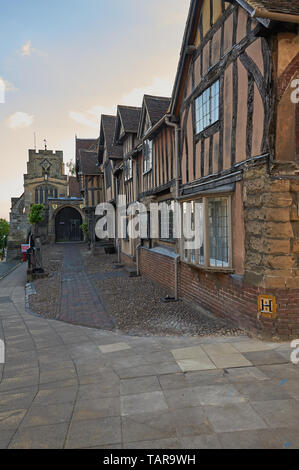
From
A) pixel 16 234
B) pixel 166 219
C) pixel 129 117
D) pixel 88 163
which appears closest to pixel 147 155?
pixel 166 219

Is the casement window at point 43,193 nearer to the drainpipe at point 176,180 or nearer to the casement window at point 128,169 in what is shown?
the casement window at point 128,169

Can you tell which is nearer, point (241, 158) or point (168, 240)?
point (241, 158)

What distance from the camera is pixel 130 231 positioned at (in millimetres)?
16562

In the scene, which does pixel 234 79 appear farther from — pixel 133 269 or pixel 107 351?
pixel 133 269

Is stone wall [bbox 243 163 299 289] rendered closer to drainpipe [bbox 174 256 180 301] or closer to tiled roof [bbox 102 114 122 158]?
drainpipe [bbox 174 256 180 301]

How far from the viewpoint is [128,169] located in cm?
1678

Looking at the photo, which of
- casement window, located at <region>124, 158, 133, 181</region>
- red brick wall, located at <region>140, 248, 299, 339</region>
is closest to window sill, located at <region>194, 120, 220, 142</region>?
red brick wall, located at <region>140, 248, 299, 339</region>

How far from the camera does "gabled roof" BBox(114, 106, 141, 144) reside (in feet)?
51.7

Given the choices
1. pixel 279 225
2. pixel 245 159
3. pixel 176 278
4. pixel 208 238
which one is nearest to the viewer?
pixel 279 225

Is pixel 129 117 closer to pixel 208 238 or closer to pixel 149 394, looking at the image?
pixel 208 238

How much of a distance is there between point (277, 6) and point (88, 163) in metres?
22.6

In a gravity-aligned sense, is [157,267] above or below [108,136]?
below

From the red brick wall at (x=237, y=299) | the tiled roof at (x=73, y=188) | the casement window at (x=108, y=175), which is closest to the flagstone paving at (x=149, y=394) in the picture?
the red brick wall at (x=237, y=299)

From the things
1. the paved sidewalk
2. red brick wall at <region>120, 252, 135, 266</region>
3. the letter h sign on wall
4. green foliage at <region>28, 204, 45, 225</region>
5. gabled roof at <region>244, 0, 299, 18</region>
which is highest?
gabled roof at <region>244, 0, 299, 18</region>
